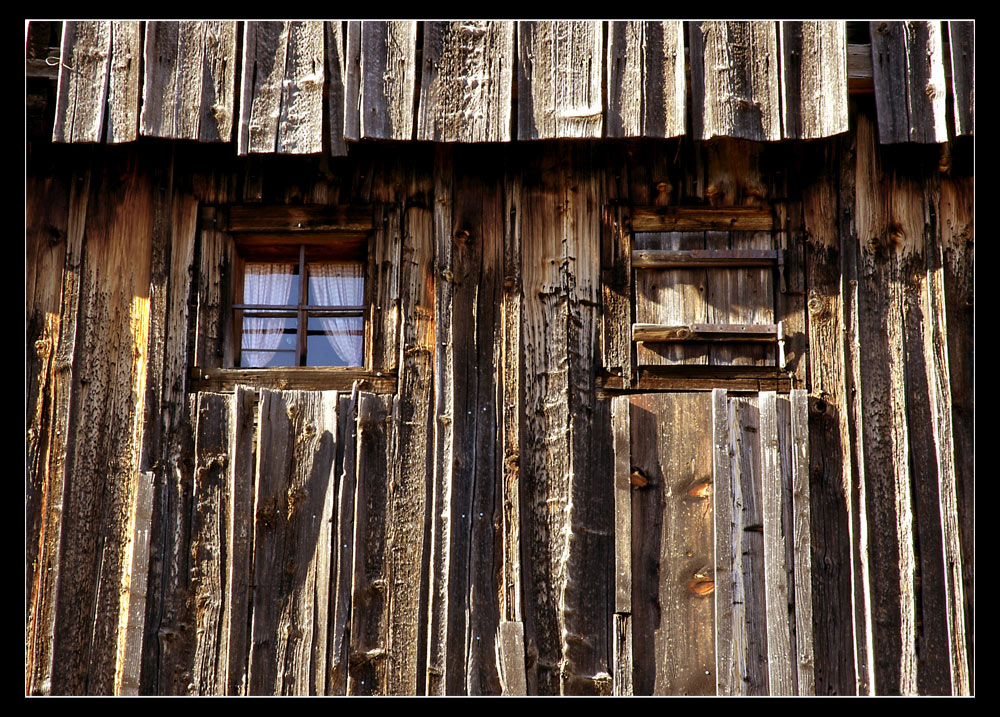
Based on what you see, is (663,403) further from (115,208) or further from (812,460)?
(115,208)

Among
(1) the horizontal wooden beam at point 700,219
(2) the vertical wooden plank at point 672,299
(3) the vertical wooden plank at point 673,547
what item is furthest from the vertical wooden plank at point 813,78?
(3) the vertical wooden plank at point 673,547

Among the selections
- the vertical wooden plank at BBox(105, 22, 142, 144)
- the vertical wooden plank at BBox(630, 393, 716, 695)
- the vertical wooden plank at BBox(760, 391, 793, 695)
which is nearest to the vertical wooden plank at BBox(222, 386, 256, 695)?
the vertical wooden plank at BBox(105, 22, 142, 144)

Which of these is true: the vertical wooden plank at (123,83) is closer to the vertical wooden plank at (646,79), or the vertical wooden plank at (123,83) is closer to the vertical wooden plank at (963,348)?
the vertical wooden plank at (646,79)

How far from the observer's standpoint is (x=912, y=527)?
4254 millimetres

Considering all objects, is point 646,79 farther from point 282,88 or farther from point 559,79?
point 282,88

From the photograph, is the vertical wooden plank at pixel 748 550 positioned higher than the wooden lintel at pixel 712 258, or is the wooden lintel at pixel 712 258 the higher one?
the wooden lintel at pixel 712 258

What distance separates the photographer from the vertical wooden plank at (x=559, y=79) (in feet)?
14.6

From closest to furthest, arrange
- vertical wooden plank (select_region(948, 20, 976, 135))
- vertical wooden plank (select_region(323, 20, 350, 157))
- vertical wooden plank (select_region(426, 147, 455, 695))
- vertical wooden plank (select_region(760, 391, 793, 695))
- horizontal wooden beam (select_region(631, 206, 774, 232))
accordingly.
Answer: vertical wooden plank (select_region(760, 391, 793, 695)), vertical wooden plank (select_region(426, 147, 455, 695)), vertical wooden plank (select_region(948, 20, 976, 135)), vertical wooden plank (select_region(323, 20, 350, 157)), horizontal wooden beam (select_region(631, 206, 774, 232))

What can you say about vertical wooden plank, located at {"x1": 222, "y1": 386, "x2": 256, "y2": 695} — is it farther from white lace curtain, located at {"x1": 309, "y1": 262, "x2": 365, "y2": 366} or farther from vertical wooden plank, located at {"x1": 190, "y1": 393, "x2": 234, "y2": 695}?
white lace curtain, located at {"x1": 309, "y1": 262, "x2": 365, "y2": 366}

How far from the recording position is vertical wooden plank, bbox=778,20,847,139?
4.40 meters

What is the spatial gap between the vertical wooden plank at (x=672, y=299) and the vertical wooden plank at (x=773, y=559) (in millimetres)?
435

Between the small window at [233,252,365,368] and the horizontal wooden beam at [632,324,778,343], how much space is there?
4.59 ft

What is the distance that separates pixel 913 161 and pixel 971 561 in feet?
6.35
